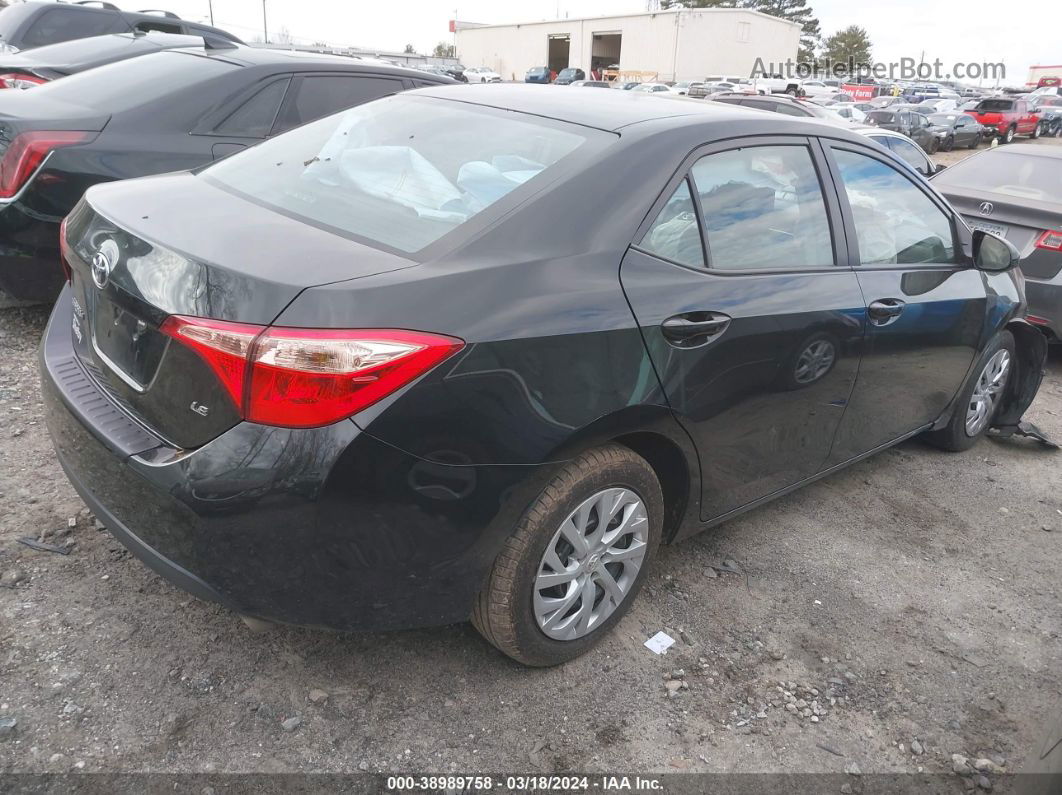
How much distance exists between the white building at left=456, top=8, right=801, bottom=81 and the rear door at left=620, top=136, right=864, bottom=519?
67.8m

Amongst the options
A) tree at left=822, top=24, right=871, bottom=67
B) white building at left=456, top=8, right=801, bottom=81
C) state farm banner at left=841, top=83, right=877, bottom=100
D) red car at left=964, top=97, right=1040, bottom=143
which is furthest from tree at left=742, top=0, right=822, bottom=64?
red car at left=964, top=97, right=1040, bottom=143

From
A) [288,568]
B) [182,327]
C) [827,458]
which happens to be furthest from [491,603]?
[827,458]

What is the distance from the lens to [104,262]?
221 centimetres

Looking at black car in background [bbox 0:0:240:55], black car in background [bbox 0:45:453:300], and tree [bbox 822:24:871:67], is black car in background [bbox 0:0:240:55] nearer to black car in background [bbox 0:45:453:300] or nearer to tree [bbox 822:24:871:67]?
black car in background [bbox 0:45:453:300]

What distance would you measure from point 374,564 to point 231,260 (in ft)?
2.63

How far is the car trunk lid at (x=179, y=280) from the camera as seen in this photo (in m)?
1.91

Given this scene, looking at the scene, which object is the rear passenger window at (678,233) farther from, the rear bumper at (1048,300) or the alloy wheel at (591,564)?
the rear bumper at (1048,300)

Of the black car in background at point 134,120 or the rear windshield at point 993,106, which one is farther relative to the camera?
the rear windshield at point 993,106

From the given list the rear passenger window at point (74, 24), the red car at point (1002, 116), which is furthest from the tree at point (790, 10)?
the rear passenger window at point (74, 24)

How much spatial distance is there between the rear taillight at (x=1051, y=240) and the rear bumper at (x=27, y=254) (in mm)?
6167

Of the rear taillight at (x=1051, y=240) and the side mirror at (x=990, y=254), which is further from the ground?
the side mirror at (x=990, y=254)

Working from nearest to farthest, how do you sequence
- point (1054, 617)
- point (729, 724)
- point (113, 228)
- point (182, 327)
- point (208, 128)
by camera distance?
point (182, 327), point (113, 228), point (729, 724), point (1054, 617), point (208, 128)

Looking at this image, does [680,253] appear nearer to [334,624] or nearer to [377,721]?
[334,624]

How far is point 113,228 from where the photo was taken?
225 cm
